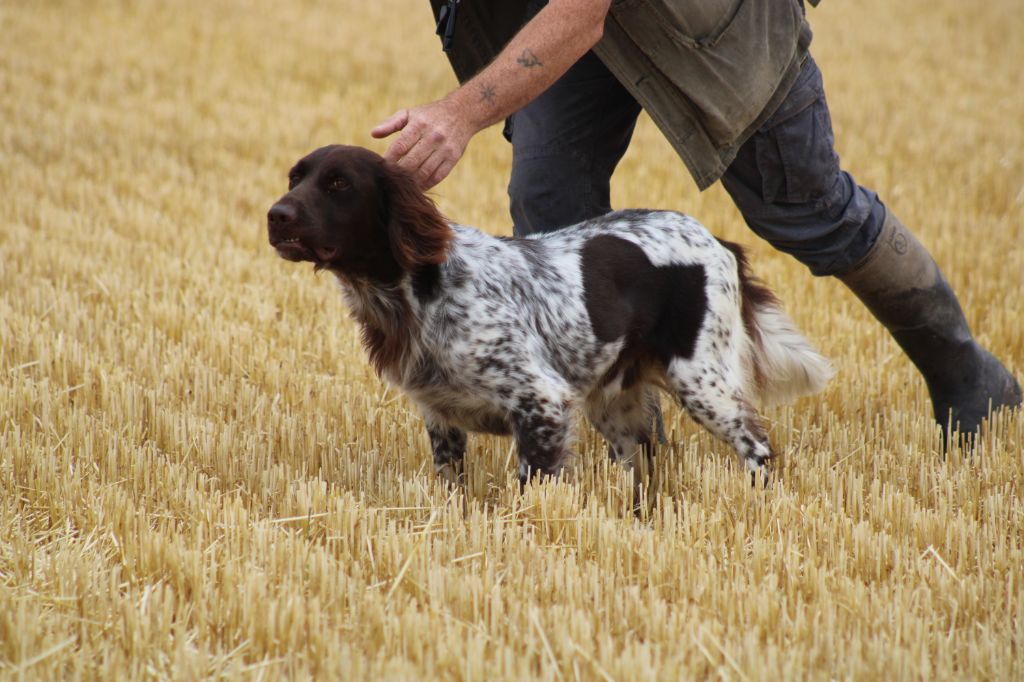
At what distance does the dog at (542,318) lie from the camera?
11.2ft

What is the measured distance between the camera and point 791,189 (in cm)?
394

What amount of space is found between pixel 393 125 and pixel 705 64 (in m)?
1.05

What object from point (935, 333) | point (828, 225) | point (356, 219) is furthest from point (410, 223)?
point (935, 333)

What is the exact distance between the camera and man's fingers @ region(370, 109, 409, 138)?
3.23 metres

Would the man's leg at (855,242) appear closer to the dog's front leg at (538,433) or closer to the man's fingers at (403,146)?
the dog's front leg at (538,433)

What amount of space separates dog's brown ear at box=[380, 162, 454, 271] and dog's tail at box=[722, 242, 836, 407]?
4.04 ft

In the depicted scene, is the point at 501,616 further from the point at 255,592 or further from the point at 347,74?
the point at 347,74

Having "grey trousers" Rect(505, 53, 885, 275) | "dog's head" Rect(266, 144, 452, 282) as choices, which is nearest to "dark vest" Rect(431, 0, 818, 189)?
"grey trousers" Rect(505, 53, 885, 275)

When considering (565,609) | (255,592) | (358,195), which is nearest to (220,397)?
(358,195)

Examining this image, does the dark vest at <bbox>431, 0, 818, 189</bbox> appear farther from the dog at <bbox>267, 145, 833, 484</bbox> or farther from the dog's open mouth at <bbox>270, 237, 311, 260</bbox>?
the dog's open mouth at <bbox>270, 237, 311, 260</bbox>

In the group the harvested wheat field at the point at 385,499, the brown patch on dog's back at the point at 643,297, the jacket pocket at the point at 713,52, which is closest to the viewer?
the harvested wheat field at the point at 385,499

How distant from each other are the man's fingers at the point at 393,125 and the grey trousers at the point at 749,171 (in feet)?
3.46

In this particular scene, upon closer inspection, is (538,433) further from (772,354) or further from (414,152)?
(772,354)

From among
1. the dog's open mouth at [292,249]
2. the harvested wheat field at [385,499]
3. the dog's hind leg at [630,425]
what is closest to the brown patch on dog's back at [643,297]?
the dog's hind leg at [630,425]
